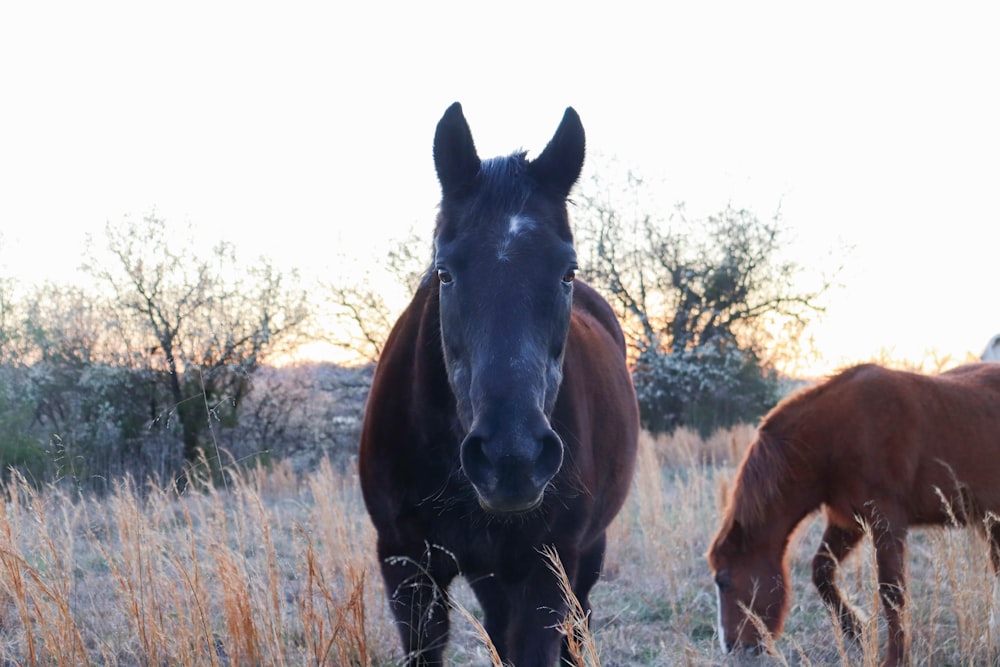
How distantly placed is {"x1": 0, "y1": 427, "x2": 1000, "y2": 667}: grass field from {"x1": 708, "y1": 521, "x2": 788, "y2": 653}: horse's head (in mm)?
155

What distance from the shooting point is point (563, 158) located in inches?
101

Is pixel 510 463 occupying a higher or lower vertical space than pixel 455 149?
lower

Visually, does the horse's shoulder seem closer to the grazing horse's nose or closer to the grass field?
→ the grass field

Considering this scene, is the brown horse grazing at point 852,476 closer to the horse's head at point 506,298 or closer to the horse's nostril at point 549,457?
the horse's head at point 506,298

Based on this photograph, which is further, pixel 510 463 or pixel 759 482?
pixel 759 482

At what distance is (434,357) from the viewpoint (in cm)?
251

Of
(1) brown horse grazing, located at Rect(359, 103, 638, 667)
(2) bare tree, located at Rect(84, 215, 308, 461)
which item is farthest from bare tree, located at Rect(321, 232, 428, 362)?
(1) brown horse grazing, located at Rect(359, 103, 638, 667)

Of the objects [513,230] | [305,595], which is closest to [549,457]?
[513,230]

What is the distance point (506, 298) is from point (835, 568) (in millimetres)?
3488

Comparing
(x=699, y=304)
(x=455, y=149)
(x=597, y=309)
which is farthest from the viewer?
(x=699, y=304)

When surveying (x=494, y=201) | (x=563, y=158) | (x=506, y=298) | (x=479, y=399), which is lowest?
(x=479, y=399)

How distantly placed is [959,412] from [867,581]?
1262 mm

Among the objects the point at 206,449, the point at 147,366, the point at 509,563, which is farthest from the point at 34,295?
the point at 509,563

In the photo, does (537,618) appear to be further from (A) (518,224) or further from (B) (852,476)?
(B) (852,476)
